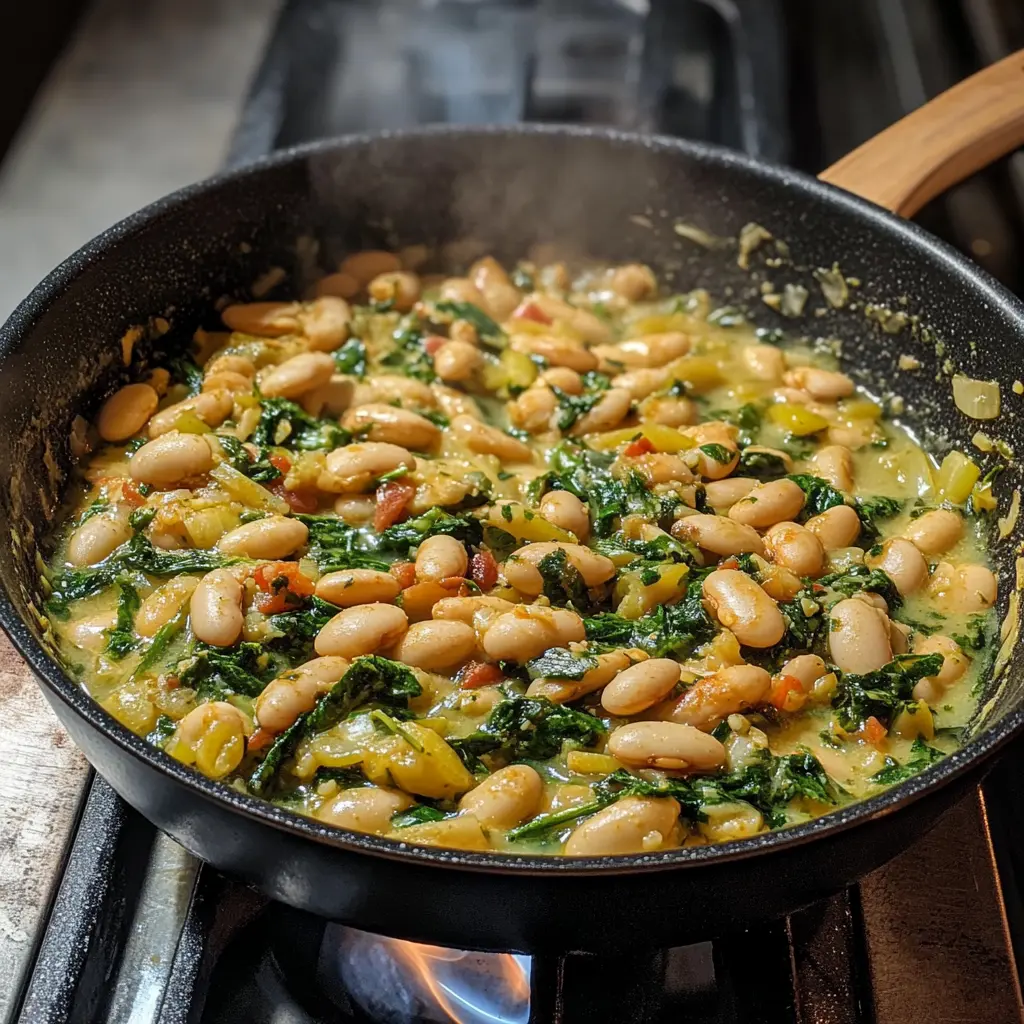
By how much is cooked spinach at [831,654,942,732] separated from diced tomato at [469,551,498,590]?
1.97 ft

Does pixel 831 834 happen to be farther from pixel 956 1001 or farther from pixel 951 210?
pixel 951 210

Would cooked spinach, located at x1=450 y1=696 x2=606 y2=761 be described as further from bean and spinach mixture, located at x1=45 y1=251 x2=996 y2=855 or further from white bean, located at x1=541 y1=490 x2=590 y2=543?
white bean, located at x1=541 y1=490 x2=590 y2=543

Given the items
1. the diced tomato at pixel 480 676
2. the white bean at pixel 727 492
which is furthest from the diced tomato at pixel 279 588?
the white bean at pixel 727 492

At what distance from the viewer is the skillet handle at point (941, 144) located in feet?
7.65

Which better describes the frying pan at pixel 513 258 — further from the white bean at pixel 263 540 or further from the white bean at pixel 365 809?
the white bean at pixel 263 540

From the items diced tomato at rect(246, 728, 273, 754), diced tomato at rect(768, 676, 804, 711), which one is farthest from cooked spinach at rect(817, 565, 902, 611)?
diced tomato at rect(246, 728, 273, 754)

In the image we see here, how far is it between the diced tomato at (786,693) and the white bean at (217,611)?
0.85m

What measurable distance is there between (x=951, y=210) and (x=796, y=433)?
125 cm

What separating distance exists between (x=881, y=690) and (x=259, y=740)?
0.97 meters

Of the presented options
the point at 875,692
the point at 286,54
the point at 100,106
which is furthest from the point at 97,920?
the point at 100,106

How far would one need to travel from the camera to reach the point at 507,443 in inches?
91.0

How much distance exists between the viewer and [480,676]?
187cm

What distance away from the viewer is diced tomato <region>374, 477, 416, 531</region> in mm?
2148

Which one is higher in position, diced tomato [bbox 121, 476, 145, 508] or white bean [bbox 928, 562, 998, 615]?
diced tomato [bbox 121, 476, 145, 508]
